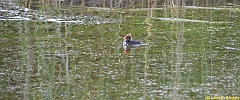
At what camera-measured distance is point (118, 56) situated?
1179cm

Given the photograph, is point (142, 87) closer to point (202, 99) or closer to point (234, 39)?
point (202, 99)

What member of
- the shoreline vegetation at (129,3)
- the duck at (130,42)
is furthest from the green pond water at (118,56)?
the shoreline vegetation at (129,3)

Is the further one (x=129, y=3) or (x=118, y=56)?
(x=129, y=3)

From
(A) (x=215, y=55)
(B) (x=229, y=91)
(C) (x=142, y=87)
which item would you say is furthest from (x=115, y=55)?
(B) (x=229, y=91)

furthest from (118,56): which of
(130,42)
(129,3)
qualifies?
(129,3)

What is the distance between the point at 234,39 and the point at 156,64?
3.37 m

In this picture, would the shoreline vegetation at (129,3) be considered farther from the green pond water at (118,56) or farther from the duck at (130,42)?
the duck at (130,42)

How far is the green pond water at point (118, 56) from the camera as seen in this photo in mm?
8961

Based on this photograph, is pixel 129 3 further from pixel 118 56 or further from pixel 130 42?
pixel 118 56

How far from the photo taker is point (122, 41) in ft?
45.1

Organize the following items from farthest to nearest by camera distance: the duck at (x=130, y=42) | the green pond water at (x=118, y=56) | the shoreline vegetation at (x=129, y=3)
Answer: the shoreline vegetation at (x=129, y=3), the duck at (x=130, y=42), the green pond water at (x=118, y=56)

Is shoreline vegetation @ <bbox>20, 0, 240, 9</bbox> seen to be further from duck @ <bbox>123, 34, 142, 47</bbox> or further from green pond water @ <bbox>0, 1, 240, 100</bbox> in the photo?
duck @ <bbox>123, 34, 142, 47</bbox>

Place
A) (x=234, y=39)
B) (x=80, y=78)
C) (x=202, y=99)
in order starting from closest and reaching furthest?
(x=202, y=99) → (x=80, y=78) → (x=234, y=39)

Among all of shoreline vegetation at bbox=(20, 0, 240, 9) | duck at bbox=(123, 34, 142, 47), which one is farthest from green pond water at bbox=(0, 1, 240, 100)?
shoreline vegetation at bbox=(20, 0, 240, 9)
